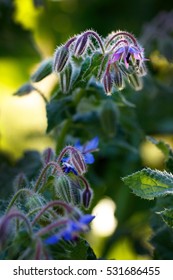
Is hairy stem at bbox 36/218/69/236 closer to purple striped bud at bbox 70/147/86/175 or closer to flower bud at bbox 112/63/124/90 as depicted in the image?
purple striped bud at bbox 70/147/86/175

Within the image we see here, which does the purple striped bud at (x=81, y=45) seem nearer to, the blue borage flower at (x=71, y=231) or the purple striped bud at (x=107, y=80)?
the purple striped bud at (x=107, y=80)

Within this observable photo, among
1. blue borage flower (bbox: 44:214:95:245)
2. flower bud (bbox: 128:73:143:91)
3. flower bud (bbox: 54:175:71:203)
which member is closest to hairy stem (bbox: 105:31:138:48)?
flower bud (bbox: 128:73:143:91)

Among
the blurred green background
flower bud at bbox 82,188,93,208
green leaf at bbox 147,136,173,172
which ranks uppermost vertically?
the blurred green background

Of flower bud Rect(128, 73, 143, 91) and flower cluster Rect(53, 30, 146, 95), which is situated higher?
flower bud Rect(128, 73, 143, 91)

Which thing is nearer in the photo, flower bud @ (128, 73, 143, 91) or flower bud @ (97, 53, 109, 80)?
flower bud @ (97, 53, 109, 80)

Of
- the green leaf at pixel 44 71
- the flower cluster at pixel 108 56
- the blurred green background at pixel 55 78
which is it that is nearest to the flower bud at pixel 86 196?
the flower cluster at pixel 108 56

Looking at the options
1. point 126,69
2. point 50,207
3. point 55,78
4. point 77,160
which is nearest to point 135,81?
point 126,69
